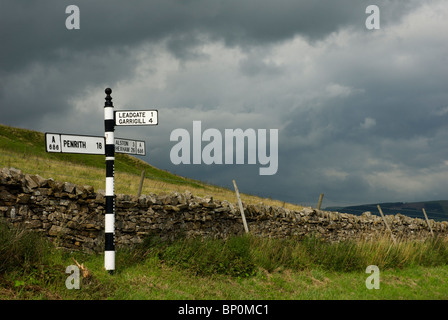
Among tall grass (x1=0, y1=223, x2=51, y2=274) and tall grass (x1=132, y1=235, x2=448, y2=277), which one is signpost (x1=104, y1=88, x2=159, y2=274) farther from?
tall grass (x1=132, y1=235, x2=448, y2=277)

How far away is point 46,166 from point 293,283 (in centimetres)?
2378

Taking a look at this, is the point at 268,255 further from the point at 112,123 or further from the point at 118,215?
the point at 112,123

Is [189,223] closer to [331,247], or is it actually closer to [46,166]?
[331,247]

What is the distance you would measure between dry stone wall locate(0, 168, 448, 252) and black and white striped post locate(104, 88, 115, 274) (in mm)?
1173

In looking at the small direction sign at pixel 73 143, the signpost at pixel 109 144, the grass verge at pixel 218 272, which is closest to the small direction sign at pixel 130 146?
the signpost at pixel 109 144

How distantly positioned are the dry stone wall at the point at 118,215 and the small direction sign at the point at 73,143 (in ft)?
4.68

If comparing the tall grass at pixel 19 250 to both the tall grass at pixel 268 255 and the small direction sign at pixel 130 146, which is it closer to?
the tall grass at pixel 268 255

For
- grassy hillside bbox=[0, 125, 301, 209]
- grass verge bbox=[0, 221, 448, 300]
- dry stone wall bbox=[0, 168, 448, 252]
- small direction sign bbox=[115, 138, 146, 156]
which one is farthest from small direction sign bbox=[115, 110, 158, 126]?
grassy hillside bbox=[0, 125, 301, 209]

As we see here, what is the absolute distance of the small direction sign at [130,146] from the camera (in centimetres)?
912

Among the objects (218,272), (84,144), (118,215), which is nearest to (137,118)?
(84,144)

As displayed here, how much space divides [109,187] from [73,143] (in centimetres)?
127

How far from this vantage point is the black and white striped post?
8.55 m
